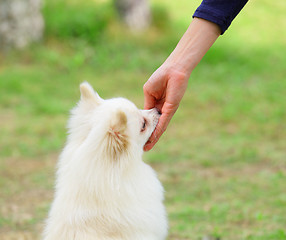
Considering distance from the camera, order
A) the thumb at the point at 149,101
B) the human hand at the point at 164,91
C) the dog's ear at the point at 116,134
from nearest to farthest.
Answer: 1. the dog's ear at the point at 116,134
2. the human hand at the point at 164,91
3. the thumb at the point at 149,101

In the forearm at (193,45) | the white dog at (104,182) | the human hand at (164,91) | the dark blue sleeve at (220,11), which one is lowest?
the white dog at (104,182)

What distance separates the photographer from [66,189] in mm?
2699

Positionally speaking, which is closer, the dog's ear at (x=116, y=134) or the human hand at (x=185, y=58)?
the dog's ear at (x=116, y=134)

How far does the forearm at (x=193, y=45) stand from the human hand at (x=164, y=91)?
0.16 ft

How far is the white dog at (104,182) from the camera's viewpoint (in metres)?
2.59

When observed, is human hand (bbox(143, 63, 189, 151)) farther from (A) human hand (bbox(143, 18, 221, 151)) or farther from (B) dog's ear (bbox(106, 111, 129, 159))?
(B) dog's ear (bbox(106, 111, 129, 159))

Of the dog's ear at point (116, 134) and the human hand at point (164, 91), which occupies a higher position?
the human hand at point (164, 91)

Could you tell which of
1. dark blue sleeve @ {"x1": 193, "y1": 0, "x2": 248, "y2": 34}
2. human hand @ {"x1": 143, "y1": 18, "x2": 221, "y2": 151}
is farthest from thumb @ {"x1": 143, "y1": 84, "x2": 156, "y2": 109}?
dark blue sleeve @ {"x1": 193, "y1": 0, "x2": 248, "y2": 34}

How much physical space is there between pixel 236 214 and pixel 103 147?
85.2 inches

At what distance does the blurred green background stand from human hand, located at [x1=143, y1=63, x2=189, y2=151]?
127cm

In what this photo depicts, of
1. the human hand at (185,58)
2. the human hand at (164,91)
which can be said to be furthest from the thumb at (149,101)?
the human hand at (185,58)

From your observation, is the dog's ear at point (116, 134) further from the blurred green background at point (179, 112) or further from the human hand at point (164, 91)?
the blurred green background at point (179, 112)

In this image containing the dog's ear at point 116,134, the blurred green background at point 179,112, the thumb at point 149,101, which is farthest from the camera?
the blurred green background at point 179,112

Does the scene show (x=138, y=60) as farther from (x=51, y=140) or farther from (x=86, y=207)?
(x=86, y=207)
